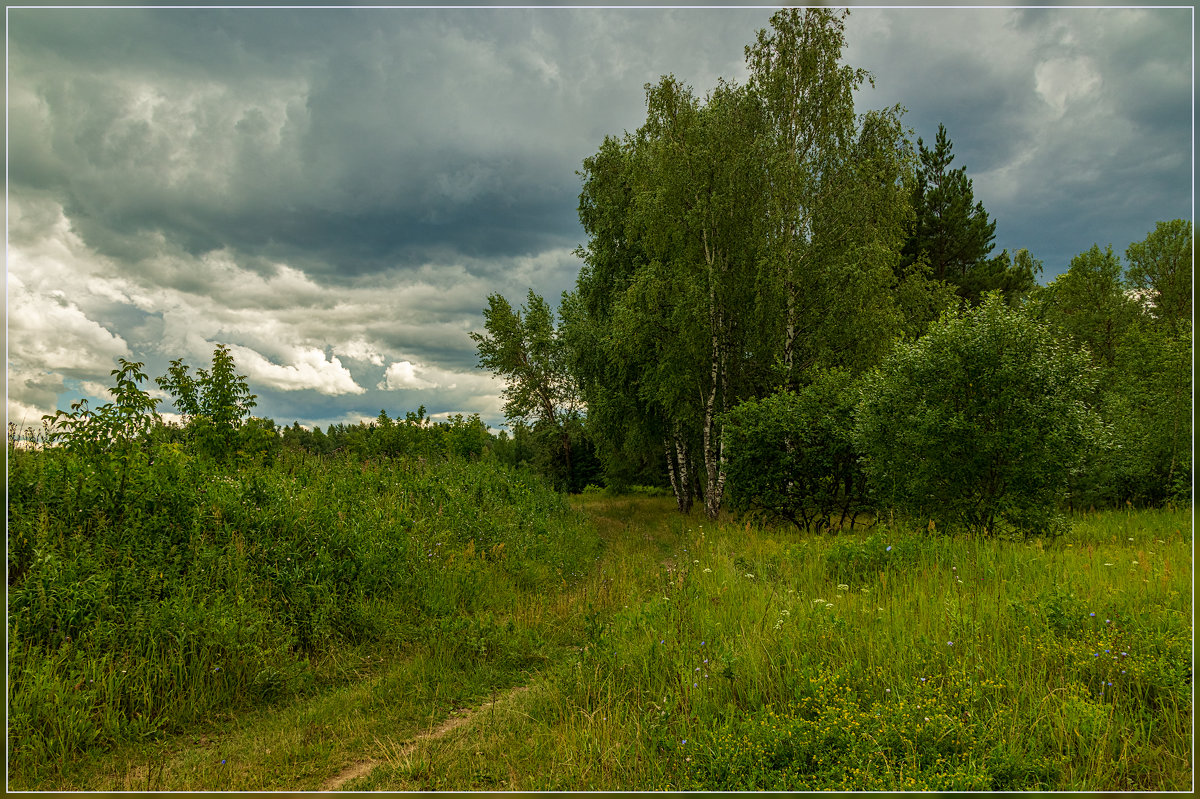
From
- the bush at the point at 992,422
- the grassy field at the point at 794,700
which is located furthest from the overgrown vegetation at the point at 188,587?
the bush at the point at 992,422

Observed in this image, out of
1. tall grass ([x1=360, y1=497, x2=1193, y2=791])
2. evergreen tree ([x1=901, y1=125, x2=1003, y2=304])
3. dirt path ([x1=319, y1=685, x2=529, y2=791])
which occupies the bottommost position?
dirt path ([x1=319, y1=685, x2=529, y2=791])

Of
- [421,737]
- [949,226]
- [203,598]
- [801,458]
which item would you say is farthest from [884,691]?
[949,226]

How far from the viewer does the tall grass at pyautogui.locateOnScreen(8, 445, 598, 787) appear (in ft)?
14.5

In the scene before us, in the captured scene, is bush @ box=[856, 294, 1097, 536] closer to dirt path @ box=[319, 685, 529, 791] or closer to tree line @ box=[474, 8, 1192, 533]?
tree line @ box=[474, 8, 1192, 533]

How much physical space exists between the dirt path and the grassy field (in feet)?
0.09

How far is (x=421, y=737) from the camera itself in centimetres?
423

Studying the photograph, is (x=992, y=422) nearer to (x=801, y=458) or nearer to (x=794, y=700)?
(x=801, y=458)

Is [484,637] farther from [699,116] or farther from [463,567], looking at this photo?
[699,116]

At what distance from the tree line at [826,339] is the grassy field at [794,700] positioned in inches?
122

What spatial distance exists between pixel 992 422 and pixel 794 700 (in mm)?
7495

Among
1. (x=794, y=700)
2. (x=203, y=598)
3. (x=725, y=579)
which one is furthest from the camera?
(x=725, y=579)

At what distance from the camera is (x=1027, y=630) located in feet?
13.1

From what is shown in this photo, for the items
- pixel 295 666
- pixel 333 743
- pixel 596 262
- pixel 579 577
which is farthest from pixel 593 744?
pixel 596 262

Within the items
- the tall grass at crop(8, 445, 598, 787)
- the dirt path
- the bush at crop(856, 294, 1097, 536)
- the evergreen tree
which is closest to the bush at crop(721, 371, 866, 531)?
the bush at crop(856, 294, 1097, 536)
